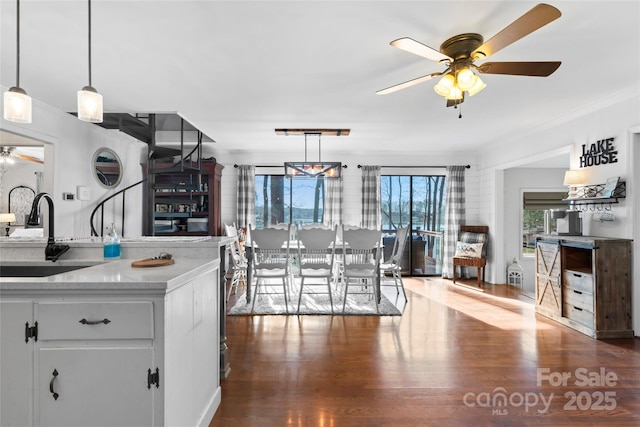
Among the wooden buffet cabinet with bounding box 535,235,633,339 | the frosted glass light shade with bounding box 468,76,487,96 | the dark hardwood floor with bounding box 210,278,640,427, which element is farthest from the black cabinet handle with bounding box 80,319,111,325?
the wooden buffet cabinet with bounding box 535,235,633,339

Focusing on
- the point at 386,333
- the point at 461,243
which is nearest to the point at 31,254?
the point at 386,333

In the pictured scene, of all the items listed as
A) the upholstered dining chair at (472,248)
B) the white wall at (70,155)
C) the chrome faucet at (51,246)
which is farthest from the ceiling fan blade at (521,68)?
the white wall at (70,155)

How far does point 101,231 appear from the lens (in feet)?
14.2

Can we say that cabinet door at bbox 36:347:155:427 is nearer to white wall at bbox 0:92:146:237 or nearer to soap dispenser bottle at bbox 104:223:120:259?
soap dispenser bottle at bbox 104:223:120:259

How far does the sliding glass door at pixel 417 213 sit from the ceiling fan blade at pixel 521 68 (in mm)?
4143

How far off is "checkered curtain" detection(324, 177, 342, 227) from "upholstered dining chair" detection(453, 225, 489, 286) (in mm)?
2211

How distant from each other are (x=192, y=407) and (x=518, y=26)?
2.59 meters

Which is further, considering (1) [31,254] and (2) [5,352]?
(1) [31,254]

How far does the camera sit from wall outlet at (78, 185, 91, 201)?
13.3 ft

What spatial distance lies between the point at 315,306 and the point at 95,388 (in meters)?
3.02

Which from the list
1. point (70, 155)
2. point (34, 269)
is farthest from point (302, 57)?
point (70, 155)

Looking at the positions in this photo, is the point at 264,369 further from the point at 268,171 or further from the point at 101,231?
the point at 268,171

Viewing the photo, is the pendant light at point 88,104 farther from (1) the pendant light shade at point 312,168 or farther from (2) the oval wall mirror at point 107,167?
(2) the oval wall mirror at point 107,167

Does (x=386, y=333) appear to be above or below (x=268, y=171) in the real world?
below
